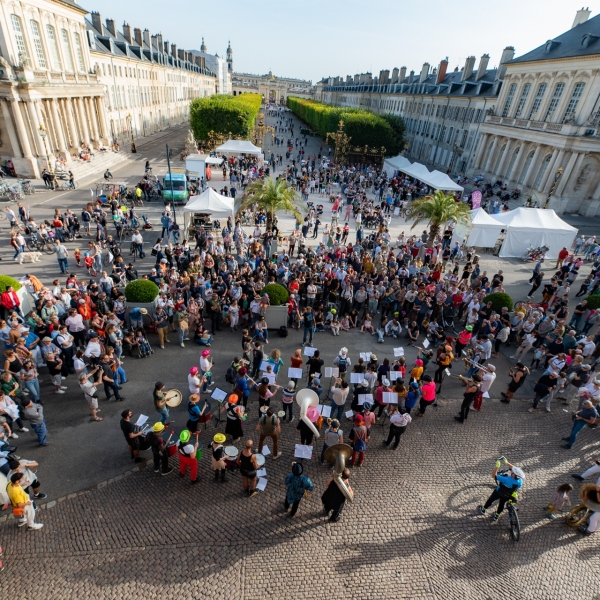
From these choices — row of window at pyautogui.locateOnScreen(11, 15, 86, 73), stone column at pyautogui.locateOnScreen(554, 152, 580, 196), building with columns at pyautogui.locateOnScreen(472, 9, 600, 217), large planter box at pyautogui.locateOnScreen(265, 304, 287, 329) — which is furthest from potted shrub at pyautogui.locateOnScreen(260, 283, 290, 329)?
stone column at pyautogui.locateOnScreen(554, 152, 580, 196)

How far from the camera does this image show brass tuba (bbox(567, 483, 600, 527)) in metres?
7.18

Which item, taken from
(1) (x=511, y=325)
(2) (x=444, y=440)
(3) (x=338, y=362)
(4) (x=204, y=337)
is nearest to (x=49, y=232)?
(4) (x=204, y=337)

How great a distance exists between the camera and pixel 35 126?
30.1 meters

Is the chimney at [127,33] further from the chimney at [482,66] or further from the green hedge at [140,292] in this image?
the green hedge at [140,292]

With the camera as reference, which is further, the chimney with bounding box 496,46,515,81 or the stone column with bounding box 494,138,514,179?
the chimney with bounding box 496,46,515,81

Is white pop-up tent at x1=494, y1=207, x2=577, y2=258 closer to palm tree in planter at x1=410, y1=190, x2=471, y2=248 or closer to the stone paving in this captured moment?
palm tree in planter at x1=410, y1=190, x2=471, y2=248

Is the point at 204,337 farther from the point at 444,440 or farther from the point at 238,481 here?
the point at 444,440

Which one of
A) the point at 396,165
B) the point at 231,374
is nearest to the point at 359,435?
the point at 231,374

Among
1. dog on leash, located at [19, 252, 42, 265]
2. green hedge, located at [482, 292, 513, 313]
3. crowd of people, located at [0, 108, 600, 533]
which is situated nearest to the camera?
crowd of people, located at [0, 108, 600, 533]

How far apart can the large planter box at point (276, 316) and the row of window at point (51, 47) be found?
31.9 meters

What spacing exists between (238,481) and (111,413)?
385 cm

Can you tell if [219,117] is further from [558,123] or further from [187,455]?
[187,455]

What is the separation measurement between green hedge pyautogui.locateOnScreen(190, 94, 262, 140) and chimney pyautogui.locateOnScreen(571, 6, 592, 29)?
113 ft

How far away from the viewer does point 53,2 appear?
32.6m
